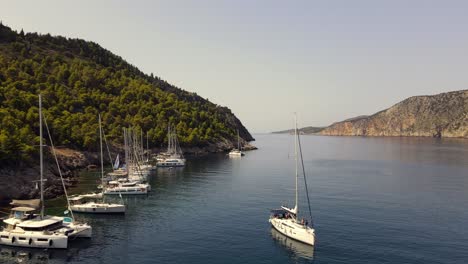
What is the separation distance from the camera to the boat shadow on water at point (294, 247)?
50281 millimetres

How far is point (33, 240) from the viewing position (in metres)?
52.1

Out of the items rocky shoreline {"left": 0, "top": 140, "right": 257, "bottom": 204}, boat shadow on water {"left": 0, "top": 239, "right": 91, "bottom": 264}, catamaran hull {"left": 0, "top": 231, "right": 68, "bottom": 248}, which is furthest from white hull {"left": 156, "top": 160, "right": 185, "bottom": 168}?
catamaran hull {"left": 0, "top": 231, "right": 68, "bottom": 248}

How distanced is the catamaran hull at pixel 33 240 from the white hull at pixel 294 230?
3097 centimetres

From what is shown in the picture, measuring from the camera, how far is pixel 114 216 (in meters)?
69.5

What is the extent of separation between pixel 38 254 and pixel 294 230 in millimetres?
35472

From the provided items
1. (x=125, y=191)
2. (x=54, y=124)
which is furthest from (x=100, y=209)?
(x=54, y=124)

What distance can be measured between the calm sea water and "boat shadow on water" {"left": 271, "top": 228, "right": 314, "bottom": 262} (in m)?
0.13

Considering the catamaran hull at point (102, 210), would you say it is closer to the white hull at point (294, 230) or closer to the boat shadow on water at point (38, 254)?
the boat shadow on water at point (38, 254)

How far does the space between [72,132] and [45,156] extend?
128 ft

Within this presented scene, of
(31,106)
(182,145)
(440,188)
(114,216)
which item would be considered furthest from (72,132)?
(440,188)

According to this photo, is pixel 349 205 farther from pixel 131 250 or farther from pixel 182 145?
pixel 182 145

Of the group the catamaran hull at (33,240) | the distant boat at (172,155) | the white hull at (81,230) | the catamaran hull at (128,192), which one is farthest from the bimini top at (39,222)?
the distant boat at (172,155)

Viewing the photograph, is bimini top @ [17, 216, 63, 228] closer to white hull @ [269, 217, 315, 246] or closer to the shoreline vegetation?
the shoreline vegetation

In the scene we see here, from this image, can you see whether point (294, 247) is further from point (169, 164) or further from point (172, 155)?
point (172, 155)
